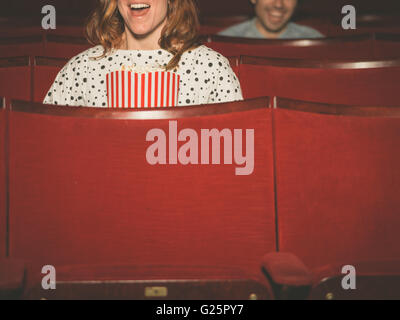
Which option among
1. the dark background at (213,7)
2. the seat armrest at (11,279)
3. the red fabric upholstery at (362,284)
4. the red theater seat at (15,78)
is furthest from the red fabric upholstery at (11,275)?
the dark background at (213,7)

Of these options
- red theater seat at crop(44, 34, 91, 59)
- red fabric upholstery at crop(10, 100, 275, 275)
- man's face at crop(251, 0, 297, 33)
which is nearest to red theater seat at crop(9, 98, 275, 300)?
red fabric upholstery at crop(10, 100, 275, 275)

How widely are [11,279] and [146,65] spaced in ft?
0.64

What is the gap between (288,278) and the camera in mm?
181

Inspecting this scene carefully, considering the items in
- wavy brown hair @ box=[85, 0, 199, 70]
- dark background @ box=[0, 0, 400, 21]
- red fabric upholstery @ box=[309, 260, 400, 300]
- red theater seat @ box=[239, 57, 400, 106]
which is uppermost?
dark background @ box=[0, 0, 400, 21]

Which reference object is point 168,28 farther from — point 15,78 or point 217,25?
point 217,25

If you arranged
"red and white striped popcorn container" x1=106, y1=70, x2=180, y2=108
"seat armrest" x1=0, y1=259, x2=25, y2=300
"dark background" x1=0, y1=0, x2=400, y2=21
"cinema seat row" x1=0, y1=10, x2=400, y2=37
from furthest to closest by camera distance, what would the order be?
"dark background" x1=0, y1=0, x2=400, y2=21, "cinema seat row" x1=0, y1=10, x2=400, y2=37, "red and white striped popcorn container" x1=106, y1=70, x2=180, y2=108, "seat armrest" x1=0, y1=259, x2=25, y2=300

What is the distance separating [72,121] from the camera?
0.24 metres

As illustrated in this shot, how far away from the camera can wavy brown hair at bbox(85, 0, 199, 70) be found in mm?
351

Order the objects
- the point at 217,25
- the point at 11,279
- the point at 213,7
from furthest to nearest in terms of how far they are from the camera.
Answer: the point at 213,7 → the point at 217,25 → the point at 11,279

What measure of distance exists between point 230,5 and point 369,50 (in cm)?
52

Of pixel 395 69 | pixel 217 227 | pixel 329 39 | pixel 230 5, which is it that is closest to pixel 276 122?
pixel 217 227

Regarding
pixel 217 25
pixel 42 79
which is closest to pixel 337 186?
pixel 42 79

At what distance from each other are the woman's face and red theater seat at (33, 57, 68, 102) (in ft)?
0.26

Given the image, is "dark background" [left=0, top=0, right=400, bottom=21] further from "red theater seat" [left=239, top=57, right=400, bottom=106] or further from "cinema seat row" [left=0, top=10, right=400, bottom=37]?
"red theater seat" [left=239, top=57, right=400, bottom=106]
